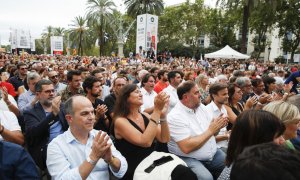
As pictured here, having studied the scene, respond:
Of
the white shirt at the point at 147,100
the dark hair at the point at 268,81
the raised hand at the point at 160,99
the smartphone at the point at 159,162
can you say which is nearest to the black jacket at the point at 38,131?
the raised hand at the point at 160,99

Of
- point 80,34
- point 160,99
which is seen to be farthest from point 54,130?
point 80,34

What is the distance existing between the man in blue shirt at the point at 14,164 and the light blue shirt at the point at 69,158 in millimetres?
471

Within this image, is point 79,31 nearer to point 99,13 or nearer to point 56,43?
point 99,13

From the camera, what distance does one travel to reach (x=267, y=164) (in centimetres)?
120

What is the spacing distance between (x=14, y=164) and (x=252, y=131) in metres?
1.81

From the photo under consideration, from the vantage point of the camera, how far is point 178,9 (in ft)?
152

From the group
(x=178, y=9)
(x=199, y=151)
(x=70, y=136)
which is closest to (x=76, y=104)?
(x=70, y=136)

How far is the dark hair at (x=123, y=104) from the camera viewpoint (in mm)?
3420

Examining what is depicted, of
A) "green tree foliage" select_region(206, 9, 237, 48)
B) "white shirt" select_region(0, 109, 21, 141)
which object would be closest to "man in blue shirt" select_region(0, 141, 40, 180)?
"white shirt" select_region(0, 109, 21, 141)

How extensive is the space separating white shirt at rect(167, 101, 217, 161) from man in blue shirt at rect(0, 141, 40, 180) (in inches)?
76.6

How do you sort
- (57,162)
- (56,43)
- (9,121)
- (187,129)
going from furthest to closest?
(56,43) < (187,129) < (9,121) < (57,162)

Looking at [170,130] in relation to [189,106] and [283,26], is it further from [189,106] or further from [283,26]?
[283,26]

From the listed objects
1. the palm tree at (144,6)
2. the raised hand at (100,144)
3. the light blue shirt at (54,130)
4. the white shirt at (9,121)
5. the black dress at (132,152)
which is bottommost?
the black dress at (132,152)

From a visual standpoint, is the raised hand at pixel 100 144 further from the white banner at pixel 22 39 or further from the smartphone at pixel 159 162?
the white banner at pixel 22 39
